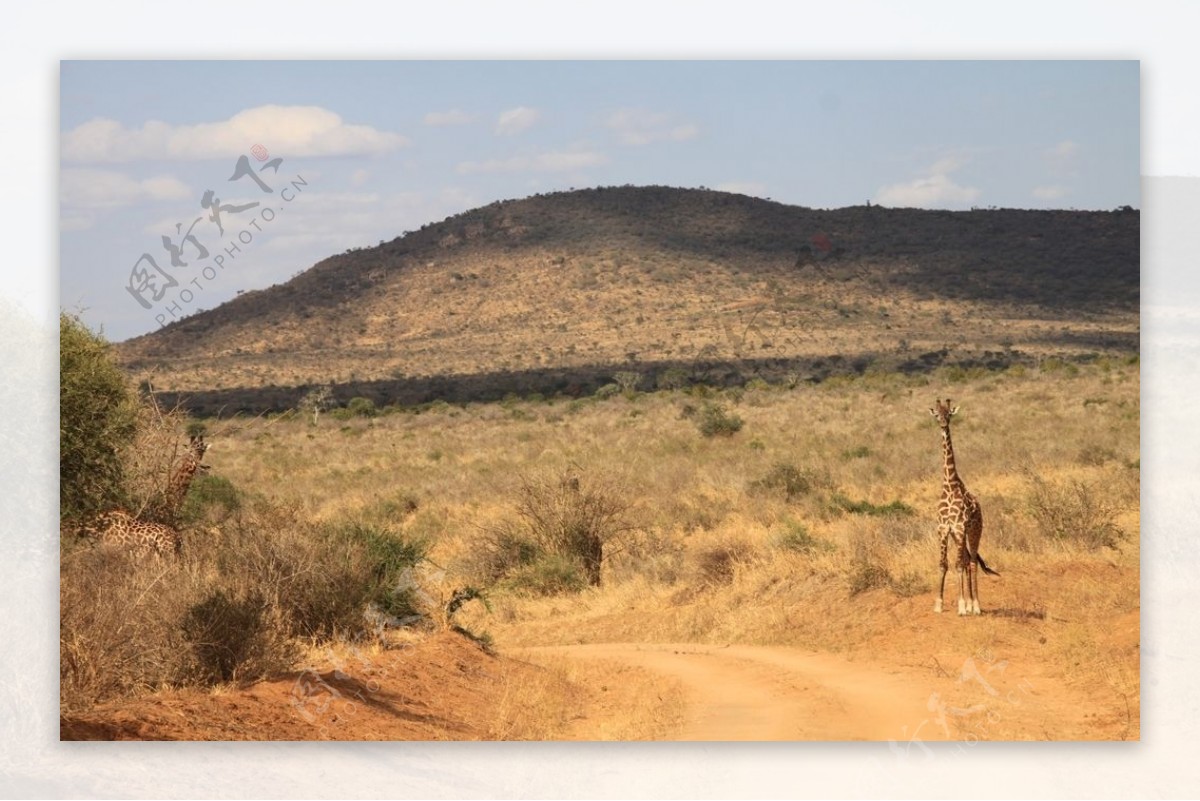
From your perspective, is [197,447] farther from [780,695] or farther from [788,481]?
[788,481]

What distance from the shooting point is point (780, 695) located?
10.8m

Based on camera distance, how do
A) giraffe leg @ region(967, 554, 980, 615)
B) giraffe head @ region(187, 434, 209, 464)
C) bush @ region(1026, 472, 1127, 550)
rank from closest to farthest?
giraffe leg @ region(967, 554, 980, 615)
giraffe head @ region(187, 434, 209, 464)
bush @ region(1026, 472, 1127, 550)

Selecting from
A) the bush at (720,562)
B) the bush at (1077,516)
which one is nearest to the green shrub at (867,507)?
the bush at (1077,516)

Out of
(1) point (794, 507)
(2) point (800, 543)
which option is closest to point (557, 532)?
(2) point (800, 543)

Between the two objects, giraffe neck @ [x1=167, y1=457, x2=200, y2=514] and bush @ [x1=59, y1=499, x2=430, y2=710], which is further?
giraffe neck @ [x1=167, y1=457, x2=200, y2=514]

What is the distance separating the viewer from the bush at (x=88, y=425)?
1295 cm

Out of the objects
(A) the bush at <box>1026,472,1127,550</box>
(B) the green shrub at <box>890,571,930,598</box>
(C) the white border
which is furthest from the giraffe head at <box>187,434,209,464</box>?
(A) the bush at <box>1026,472,1127,550</box>

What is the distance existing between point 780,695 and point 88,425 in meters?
7.31

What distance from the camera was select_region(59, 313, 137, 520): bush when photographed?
12953 millimetres

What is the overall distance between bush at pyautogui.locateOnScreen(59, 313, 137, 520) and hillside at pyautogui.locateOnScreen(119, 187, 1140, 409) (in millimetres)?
26078

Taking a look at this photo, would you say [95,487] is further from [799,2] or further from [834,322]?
[834,322]

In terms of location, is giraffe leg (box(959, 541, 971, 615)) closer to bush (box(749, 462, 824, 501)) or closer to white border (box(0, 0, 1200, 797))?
white border (box(0, 0, 1200, 797))

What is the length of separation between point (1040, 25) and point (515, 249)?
56.0 meters

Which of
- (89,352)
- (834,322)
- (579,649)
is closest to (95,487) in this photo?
(89,352)
